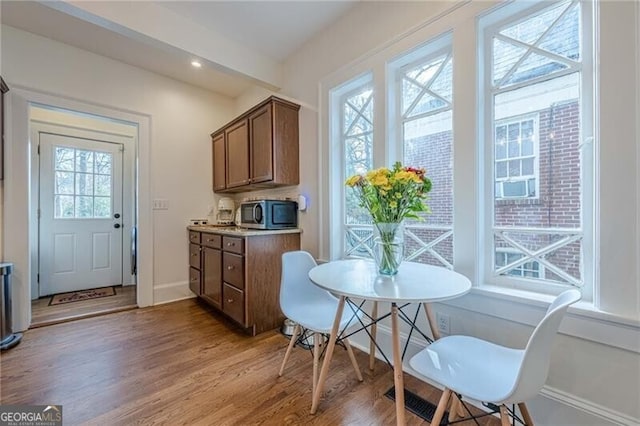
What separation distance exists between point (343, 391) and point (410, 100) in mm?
1976

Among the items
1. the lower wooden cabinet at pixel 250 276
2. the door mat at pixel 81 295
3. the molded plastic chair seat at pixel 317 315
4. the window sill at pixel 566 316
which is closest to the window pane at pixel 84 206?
the door mat at pixel 81 295

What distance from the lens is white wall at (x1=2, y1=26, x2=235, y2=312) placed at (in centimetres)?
247

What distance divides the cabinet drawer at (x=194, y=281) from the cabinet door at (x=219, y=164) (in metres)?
1.07

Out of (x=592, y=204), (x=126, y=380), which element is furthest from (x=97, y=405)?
(x=592, y=204)

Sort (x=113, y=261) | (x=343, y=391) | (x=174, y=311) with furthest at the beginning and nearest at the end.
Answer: (x=113, y=261) < (x=174, y=311) < (x=343, y=391)

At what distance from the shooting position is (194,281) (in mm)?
3203

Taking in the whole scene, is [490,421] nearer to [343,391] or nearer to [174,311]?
[343,391]

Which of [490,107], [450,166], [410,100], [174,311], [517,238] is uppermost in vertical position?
[410,100]

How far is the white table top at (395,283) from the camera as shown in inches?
44.3

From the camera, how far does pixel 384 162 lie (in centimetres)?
195

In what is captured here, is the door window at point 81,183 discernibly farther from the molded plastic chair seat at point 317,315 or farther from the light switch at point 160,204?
the molded plastic chair seat at point 317,315

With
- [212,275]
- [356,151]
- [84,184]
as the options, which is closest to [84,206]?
[84,184]

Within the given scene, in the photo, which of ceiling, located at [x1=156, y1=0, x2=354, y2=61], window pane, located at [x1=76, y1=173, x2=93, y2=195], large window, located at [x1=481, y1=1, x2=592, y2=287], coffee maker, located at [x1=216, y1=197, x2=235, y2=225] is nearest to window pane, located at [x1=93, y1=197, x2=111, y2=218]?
window pane, located at [x1=76, y1=173, x2=93, y2=195]

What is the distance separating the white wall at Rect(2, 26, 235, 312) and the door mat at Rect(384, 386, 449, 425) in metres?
2.81
